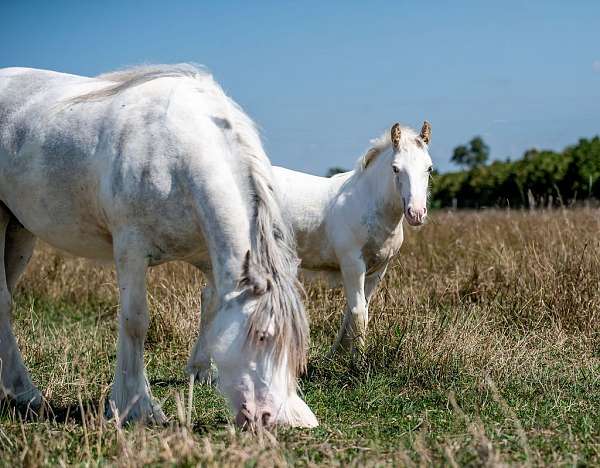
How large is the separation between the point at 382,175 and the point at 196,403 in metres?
2.74

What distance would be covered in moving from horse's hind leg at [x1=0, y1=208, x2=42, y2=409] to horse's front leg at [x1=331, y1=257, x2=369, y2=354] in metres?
2.23

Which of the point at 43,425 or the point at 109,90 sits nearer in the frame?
the point at 43,425

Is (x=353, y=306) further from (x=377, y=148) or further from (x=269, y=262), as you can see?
(x=269, y=262)

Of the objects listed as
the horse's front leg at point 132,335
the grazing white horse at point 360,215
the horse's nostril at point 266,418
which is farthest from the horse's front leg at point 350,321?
the horse's nostril at point 266,418

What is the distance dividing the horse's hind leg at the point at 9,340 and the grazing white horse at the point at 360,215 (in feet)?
4.18

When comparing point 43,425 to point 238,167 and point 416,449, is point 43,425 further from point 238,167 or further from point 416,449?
point 416,449

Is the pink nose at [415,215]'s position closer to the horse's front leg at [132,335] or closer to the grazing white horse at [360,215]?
the grazing white horse at [360,215]

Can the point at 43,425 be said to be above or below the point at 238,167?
below

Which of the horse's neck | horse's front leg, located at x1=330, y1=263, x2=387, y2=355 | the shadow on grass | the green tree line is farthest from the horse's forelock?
the green tree line

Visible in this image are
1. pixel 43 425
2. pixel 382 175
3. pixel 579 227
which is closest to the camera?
pixel 43 425

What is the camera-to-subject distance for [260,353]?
3.74 meters

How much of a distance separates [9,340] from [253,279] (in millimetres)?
2064

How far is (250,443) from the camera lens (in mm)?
3445

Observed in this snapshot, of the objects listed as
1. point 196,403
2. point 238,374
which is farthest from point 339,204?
point 238,374
